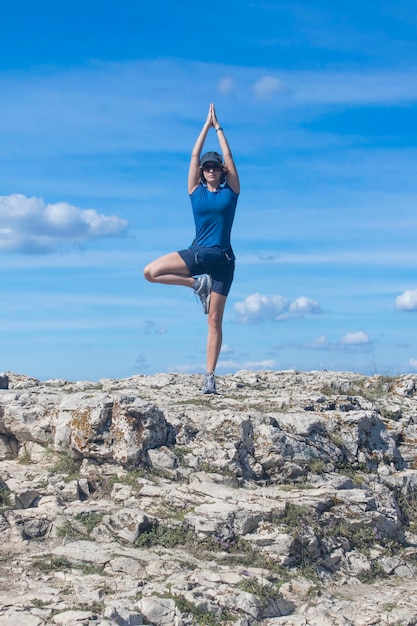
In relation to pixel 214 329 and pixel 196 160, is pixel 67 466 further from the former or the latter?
pixel 196 160

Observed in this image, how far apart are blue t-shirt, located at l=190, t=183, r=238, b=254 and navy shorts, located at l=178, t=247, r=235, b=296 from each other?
0.32 meters

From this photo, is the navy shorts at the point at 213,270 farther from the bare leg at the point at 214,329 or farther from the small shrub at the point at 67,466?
the small shrub at the point at 67,466

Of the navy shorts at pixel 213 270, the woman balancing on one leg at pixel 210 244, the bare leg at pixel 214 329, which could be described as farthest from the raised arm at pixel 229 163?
the bare leg at pixel 214 329

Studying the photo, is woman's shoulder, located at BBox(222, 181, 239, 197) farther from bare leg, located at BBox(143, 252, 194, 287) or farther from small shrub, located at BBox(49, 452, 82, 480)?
small shrub, located at BBox(49, 452, 82, 480)

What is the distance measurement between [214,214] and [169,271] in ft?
4.94

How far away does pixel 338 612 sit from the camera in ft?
33.1

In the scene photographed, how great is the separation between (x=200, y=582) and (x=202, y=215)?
764 cm

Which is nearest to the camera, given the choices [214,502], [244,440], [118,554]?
[118,554]

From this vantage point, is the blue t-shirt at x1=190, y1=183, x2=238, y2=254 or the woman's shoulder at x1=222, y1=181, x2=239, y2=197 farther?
the woman's shoulder at x1=222, y1=181, x2=239, y2=197

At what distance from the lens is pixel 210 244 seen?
15.0 meters

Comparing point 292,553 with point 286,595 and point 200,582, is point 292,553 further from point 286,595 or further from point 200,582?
point 200,582

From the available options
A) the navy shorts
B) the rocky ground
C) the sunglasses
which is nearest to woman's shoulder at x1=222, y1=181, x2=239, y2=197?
the sunglasses

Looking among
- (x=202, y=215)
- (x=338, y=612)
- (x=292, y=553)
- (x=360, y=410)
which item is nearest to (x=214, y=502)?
(x=292, y=553)

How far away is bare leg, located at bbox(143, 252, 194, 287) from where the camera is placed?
15.0 meters
